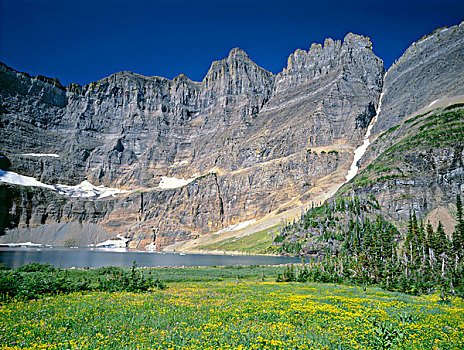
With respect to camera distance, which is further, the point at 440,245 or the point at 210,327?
the point at 440,245

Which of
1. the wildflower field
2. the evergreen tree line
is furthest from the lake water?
the wildflower field

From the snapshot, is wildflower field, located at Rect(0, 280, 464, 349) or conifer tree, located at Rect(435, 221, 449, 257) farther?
conifer tree, located at Rect(435, 221, 449, 257)

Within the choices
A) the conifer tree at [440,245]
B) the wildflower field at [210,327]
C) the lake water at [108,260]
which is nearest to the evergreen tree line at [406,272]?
the conifer tree at [440,245]

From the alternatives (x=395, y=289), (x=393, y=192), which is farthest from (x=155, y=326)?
(x=393, y=192)

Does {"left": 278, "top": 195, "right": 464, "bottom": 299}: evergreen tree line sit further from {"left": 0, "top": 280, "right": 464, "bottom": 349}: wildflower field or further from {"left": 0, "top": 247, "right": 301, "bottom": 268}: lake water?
{"left": 0, "top": 247, "right": 301, "bottom": 268}: lake water

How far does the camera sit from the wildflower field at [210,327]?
35.8 ft

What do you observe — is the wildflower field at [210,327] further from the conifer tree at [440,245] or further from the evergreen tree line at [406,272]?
the conifer tree at [440,245]

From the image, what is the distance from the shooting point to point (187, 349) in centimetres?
1014

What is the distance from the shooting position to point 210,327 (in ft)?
43.8

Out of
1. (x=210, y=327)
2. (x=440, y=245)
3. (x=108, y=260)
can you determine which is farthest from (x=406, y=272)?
(x=108, y=260)

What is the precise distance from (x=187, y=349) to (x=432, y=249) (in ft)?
189

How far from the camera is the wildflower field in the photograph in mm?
10922

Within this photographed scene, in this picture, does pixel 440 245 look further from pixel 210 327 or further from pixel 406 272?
pixel 210 327

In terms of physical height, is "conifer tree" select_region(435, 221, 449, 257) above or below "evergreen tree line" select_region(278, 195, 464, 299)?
above
